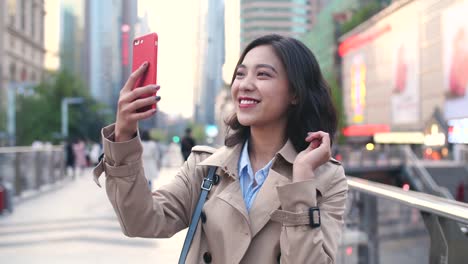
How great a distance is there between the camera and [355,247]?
4.79m

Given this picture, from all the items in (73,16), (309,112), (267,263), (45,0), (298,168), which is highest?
(73,16)

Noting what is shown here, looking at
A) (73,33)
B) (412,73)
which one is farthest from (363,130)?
(73,33)

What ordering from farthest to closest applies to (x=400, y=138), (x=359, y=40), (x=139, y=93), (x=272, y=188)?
(x=359, y=40) → (x=400, y=138) → (x=272, y=188) → (x=139, y=93)

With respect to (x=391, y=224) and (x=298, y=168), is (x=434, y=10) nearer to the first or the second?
(x=391, y=224)

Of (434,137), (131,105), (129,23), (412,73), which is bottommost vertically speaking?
(434,137)

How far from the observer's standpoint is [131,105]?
1.45 m

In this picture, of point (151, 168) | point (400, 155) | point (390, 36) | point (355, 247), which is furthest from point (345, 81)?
point (355, 247)

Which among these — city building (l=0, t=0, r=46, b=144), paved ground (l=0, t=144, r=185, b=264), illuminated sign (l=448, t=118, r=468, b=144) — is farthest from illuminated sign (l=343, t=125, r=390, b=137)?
illuminated sign (l=448, t=118, r=468, b=144)

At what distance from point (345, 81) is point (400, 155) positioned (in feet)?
130

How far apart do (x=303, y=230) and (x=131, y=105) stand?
57 centimetres

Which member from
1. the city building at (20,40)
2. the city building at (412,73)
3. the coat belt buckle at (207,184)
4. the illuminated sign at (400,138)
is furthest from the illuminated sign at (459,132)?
the city building at (20,40)

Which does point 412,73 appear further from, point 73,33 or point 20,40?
point 73,33

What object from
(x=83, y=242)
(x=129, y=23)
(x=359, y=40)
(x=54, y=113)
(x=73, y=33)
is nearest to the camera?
(x=129, y=23)

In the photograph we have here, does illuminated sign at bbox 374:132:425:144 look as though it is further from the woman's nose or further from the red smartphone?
the red smartphone
